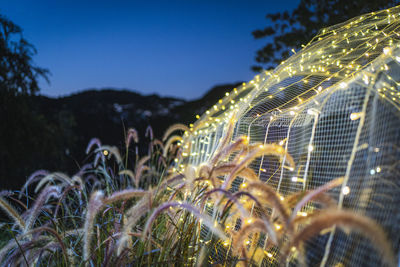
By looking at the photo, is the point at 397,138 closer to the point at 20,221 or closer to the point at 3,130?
the point at 20,221

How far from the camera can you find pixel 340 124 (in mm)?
2045

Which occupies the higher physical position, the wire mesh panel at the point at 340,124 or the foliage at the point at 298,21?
the foliage at the point at 298,21

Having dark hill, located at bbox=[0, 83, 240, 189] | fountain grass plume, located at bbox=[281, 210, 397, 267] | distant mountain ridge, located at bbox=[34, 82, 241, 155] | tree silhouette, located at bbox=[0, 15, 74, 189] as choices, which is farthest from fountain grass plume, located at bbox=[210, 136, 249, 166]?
distant mountain ridge, located at bbox=[34, 82, 241, 155]

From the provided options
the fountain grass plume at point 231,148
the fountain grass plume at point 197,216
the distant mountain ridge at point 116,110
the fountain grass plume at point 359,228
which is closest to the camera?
the fountain grass plume at point 359,228

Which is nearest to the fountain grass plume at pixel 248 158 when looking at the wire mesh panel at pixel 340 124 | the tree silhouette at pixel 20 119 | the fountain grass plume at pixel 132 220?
the wire mesh panel at pixel 340 124

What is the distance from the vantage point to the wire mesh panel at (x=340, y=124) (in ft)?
4.71

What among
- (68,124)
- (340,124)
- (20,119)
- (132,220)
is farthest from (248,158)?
(68,124)

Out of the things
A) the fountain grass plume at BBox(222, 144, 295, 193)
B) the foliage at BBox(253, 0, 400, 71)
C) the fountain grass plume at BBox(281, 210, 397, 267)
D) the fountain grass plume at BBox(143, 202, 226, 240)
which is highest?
the foliage at BBox(253, 0, 400, 71)

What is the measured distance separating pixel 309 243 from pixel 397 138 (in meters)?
0.72

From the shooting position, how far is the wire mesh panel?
1.43m

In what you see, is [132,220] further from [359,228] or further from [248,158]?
[359,228]

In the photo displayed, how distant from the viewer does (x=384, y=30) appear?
2.77 m

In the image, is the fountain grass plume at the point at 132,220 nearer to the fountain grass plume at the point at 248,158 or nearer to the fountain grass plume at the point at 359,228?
the fountain grass plume at the point at 248,158

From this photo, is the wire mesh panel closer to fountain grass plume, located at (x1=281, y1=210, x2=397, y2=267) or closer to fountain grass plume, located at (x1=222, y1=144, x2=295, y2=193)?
fountain grass plume, located at (x1=222, y1=144, x2=295, y2=193)
